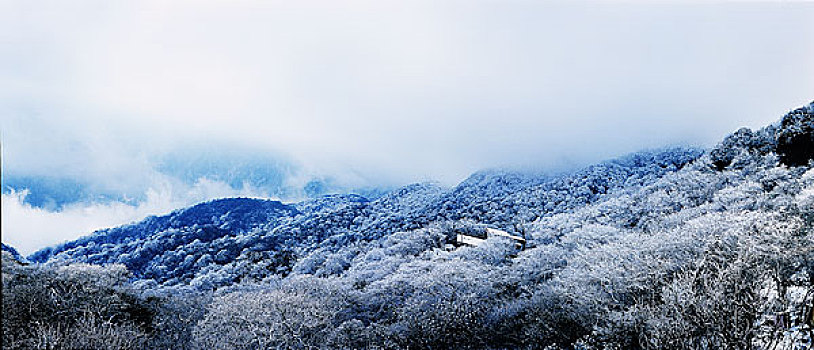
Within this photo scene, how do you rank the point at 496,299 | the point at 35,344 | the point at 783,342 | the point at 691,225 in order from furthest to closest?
1. the point at 496,299
2. the point at 691,225
3. the point at 35,344
4. the point at 783,342

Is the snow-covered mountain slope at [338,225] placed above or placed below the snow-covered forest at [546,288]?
below

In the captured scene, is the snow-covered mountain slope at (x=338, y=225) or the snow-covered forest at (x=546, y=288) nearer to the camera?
the snow-covered forest at (x=546, y=288)

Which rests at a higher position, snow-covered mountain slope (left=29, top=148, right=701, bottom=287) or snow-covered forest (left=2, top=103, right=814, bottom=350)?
snow-covered forest (left=2, top=103, right=814, bottom=350)

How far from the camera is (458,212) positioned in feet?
300

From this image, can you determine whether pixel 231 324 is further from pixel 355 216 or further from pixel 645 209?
pixel 355 216

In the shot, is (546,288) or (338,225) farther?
(338,225)

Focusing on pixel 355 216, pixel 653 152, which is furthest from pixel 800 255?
pixel 653 152

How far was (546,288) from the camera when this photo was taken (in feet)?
109

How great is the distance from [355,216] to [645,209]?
220 feet

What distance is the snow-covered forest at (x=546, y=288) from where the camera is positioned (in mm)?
20328

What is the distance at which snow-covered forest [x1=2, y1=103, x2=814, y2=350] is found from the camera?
20.3 metres

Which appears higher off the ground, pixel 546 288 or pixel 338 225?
pixel 546 288

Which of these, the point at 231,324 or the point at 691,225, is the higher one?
the point at 691,225

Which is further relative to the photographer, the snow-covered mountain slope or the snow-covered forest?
the snow-covered mountain slope
